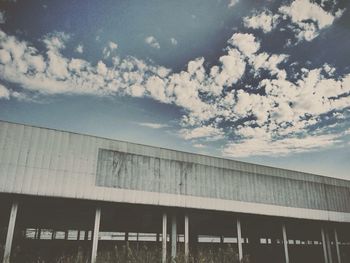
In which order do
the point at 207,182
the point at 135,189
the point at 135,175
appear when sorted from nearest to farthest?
the point at 135,189 → the point at 135,175 → the point at 207,182

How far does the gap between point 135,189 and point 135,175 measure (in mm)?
926

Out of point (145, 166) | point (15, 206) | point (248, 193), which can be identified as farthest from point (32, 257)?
point (248, 193)

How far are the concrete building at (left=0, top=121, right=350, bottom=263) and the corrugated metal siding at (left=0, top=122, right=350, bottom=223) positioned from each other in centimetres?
5

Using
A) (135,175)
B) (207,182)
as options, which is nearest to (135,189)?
(135,175)

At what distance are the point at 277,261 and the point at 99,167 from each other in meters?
28.8

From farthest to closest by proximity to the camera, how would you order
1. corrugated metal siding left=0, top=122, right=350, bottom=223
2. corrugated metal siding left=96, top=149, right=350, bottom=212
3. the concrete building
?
corrugated metal siding left=96, top=149, right=350, bottom=212 → the concrete building → corrugated metal siding left=0, top=122, right=350, bottom=223

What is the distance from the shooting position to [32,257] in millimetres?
23234

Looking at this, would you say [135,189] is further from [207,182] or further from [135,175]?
[207,182]

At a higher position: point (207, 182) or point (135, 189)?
point (207, 182)

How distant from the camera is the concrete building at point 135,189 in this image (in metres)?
16.3

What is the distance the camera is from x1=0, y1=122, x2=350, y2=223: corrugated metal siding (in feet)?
53.1

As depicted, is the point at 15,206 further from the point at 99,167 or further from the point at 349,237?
the point at 349,237

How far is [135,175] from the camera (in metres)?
19.1

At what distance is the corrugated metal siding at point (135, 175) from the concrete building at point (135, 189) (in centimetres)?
5
